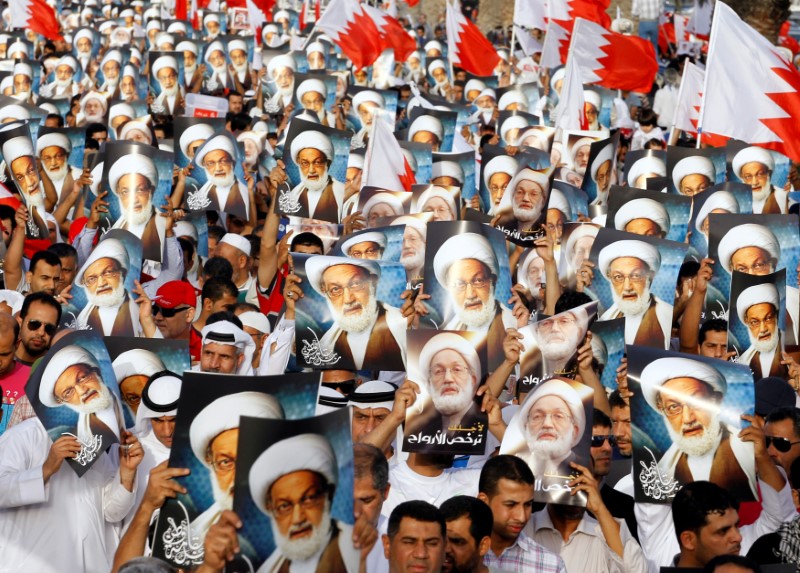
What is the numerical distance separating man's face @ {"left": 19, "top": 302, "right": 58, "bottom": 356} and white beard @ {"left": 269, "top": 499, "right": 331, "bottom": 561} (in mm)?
2963

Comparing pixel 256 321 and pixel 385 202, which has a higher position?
pixel 385 202

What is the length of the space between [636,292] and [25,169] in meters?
4.69

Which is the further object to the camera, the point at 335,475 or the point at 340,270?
the point at 340,270

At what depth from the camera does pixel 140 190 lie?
30.6ft

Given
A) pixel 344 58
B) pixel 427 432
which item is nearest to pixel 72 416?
pixel 427 432

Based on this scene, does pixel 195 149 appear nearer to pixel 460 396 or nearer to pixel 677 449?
pixel 460 396

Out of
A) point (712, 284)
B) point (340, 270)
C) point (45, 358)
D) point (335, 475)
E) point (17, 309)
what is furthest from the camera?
point (712, 284)

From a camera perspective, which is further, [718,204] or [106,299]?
[718,204]

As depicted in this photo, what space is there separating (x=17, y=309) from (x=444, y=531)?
3.71 meters

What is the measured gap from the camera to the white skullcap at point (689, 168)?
10523 mm

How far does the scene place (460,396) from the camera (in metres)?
6.18

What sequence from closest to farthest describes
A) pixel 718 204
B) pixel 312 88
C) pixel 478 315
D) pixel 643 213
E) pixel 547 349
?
pixel 547 349 < pixel 478 315 < pixel 643 213 < pixel 718 204 < pixel 312 88

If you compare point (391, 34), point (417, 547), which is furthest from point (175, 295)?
point (391, 34)

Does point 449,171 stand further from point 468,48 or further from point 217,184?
point 468,48
